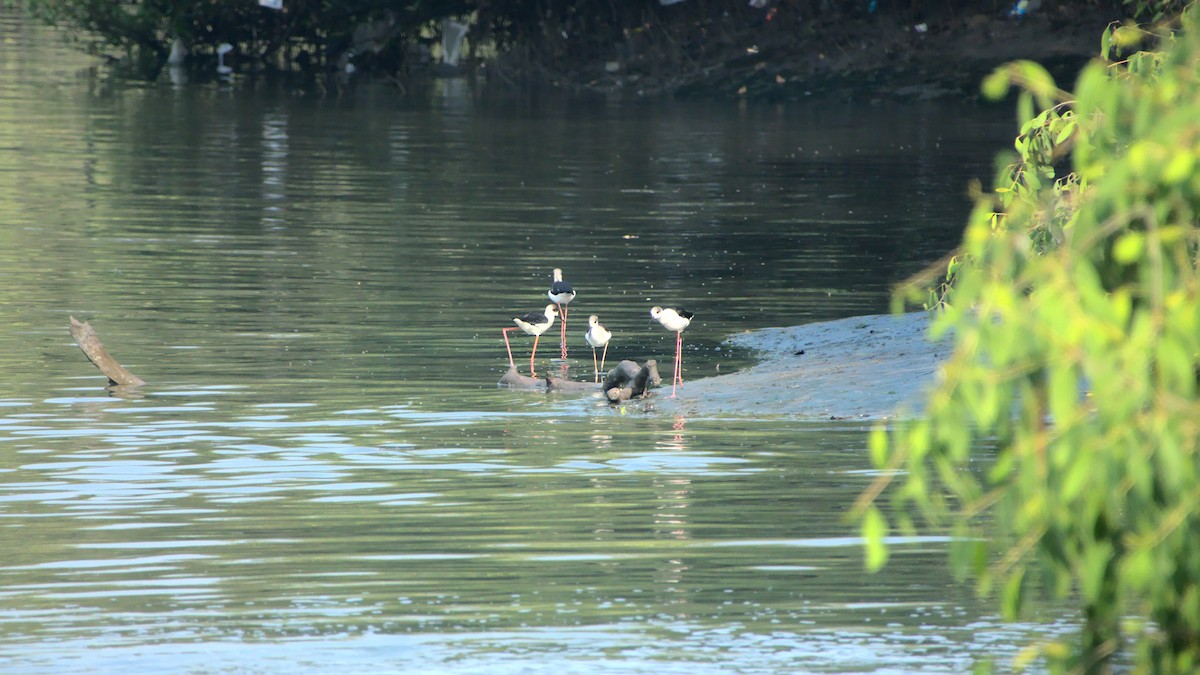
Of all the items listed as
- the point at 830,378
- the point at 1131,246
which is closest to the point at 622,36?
the point at 830,378

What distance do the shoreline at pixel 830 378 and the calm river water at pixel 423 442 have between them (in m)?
0.50

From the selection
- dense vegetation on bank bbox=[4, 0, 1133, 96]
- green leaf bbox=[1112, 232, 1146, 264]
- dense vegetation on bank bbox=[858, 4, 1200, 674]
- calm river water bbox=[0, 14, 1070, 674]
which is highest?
dense vegetation on bank bbox=[4, 0, 1133, 96]

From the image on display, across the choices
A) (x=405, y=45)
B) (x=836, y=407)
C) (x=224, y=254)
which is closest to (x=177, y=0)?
(x=405, y=45)

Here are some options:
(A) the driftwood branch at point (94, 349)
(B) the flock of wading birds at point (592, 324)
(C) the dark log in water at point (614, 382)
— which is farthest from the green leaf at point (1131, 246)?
(A) the driftwood branch at point (94, 349)

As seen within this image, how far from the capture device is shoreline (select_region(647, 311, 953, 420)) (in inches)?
576

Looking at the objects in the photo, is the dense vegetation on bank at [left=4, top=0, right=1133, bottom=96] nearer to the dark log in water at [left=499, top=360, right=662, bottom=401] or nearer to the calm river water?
the calm river water

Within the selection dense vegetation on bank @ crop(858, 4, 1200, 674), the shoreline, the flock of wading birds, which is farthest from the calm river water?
dense vegetation on bank @ crop(858, 4, 1200, 674)

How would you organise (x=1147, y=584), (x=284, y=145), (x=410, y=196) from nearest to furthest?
(x=1147, y=584) < (x=410, y=196) < (x=284, y=145)

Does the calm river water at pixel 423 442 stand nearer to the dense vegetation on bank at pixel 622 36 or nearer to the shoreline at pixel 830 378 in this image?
the shoreline at pixel 830 378

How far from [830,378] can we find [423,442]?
140 inches

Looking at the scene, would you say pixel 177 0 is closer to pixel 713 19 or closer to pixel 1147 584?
pixel 713 19

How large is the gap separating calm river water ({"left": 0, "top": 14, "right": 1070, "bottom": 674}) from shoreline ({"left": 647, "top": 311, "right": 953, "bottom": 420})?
0.50 metres

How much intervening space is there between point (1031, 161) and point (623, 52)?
167 feet

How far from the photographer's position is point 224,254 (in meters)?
24.3
